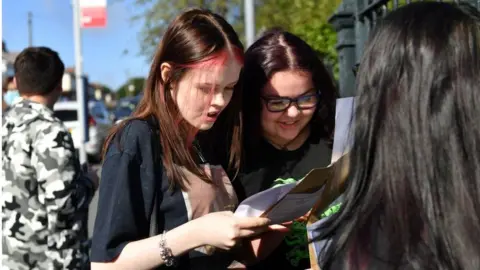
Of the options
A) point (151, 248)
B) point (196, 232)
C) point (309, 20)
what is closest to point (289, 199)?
point (196, 232)

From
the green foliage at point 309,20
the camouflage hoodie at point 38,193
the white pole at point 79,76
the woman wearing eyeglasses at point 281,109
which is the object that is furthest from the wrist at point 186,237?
the white pole at point 79,76

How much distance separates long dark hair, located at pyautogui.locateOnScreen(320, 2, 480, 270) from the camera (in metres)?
1.25

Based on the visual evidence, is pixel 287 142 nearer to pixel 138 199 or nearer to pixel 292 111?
pixel 292 111

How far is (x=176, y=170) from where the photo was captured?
1933 millimetres

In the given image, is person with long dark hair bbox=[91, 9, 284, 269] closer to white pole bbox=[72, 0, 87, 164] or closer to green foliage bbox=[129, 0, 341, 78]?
green foliage bbox=[129, 0, 341, 78]

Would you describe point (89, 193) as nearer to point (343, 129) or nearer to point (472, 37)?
point (343, 129)

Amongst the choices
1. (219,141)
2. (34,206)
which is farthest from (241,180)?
(34,206)

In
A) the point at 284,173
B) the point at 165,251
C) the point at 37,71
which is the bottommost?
the point at 165,251

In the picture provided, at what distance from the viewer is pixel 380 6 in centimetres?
311

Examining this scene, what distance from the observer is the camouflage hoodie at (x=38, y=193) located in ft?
11.9

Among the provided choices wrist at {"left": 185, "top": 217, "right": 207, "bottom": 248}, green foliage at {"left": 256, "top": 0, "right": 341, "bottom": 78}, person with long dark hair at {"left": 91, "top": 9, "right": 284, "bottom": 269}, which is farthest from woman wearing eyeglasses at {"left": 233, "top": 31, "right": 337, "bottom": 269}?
green foliage at {"left": 256, "top": 0, "right": 341, "bottom": 78}

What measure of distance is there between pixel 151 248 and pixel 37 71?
2.55m

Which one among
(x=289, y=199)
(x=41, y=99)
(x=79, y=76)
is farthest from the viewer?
(x=79, y=76)

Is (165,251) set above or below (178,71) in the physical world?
below
